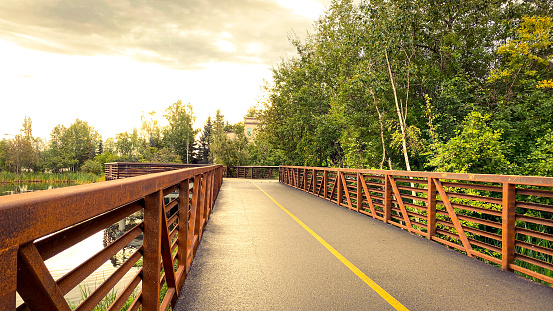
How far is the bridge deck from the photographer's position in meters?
4.05

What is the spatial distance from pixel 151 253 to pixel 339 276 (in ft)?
9.85

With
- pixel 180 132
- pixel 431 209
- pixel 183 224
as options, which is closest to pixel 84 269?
pixel 183 224

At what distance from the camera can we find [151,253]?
9.00 feet

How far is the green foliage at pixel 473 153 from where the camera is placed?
1389cm

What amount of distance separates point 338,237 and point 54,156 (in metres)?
107

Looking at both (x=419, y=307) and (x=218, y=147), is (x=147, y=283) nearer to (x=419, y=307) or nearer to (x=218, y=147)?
(x=419, y=307)

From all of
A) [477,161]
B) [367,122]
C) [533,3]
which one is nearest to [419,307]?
[477,161]

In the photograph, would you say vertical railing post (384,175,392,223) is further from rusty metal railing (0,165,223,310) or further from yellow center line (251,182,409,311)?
rusty metal railing (0,165,223,310)

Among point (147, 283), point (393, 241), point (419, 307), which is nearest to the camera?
point (147, 283)

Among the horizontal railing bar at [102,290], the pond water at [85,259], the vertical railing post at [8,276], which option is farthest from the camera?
the pond water at [85,259]

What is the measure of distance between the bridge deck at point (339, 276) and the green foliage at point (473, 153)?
741 centimetres

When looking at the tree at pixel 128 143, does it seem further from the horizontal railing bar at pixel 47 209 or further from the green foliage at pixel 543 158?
the horizontal railing bar at pixel 47 209

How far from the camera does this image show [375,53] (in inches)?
748

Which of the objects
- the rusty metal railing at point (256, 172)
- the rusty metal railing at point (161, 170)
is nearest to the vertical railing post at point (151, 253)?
the rusty metal railing at point (161, 170)
